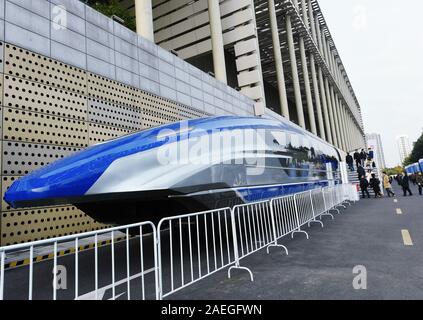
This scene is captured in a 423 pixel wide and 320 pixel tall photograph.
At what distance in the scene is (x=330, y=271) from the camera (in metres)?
3.87

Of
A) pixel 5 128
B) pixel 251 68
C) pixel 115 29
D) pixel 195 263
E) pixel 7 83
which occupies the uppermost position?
pixel 251 68

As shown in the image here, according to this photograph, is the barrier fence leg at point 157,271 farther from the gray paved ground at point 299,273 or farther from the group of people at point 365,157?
the group of people at point 365,157

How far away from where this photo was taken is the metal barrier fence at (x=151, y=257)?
→ 3.25 meters

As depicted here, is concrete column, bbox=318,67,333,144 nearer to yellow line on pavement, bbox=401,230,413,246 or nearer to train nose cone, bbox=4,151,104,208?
yellow line on pavement, bbox=401,230,413,246

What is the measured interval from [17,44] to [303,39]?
34098 millimetres

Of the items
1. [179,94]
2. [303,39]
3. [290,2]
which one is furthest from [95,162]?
[303,39]

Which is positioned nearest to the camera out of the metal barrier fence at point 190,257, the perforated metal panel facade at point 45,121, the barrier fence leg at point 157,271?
the barrier fence leg at point 157,271

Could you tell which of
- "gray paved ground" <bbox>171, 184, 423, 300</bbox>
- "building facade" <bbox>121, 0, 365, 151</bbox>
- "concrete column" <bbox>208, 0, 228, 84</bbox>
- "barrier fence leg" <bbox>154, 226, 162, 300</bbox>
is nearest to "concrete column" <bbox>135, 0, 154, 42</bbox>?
"building facade" <bbox>121, 0, 365, 151</bbox>

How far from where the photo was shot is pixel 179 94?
11.7 metres

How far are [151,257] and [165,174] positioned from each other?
184 cm

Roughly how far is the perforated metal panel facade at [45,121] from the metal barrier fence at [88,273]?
603 mm

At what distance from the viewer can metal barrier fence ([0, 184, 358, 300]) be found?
3253 millimetres

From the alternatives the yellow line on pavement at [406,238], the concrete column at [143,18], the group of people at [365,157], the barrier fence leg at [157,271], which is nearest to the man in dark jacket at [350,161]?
the group of people at [365,157]
